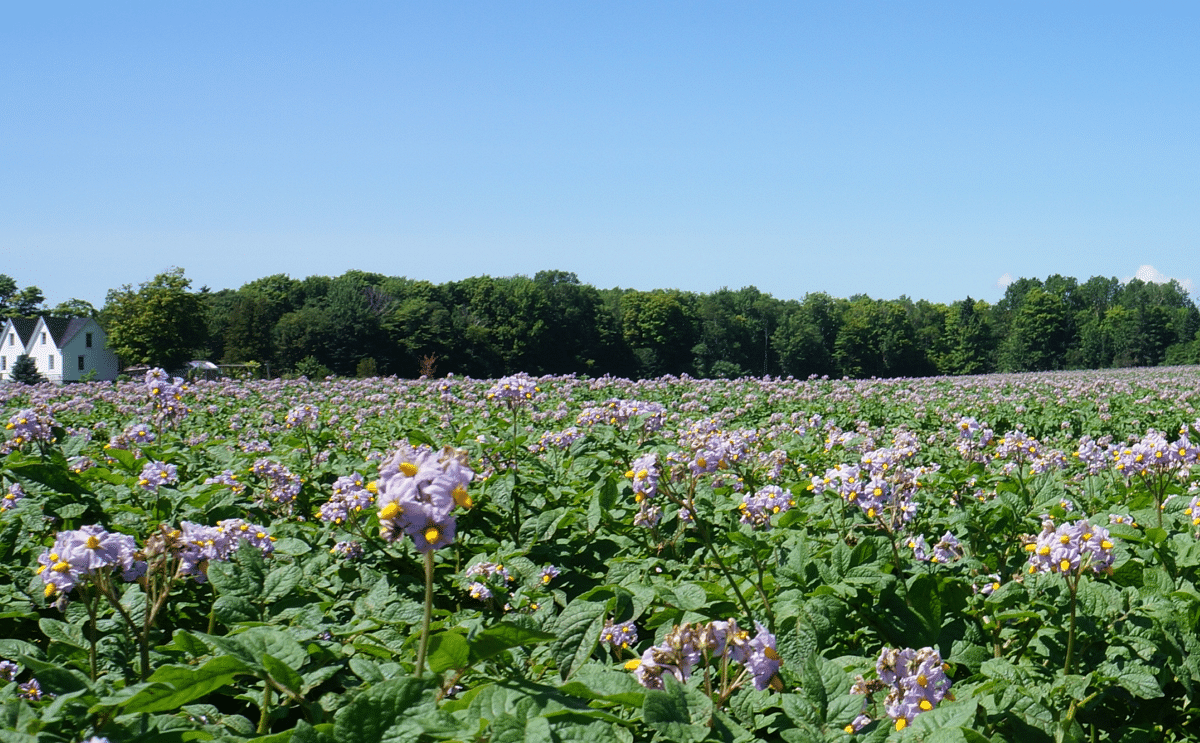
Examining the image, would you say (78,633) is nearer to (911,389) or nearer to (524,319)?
(911,389)

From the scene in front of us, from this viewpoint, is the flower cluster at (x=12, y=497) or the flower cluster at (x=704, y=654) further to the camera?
the flower cluster at (x=12, y=497)

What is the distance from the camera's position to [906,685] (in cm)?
188

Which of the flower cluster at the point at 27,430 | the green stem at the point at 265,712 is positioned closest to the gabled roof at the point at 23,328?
the flower cluster at the point at 27,430

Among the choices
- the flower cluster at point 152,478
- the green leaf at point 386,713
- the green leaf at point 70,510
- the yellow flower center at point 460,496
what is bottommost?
the green leaf at point 386,713

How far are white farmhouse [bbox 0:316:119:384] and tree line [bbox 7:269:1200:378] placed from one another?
759 cm

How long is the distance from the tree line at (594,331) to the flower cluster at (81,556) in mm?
45673

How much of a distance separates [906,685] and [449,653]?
1063 millimetres

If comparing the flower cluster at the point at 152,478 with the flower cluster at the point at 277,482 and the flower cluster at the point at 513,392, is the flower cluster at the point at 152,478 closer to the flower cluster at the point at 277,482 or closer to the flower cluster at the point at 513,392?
the flower cluster at the point at 277,482

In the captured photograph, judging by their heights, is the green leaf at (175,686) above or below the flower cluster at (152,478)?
below

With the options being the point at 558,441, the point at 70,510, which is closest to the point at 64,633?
the point at 70,510

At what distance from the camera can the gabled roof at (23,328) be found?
62875 mm

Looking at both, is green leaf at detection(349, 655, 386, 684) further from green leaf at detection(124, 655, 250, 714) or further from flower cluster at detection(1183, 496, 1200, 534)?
flower cluster at detection(1183, 496, 1200, 534)

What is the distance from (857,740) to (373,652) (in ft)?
3.55

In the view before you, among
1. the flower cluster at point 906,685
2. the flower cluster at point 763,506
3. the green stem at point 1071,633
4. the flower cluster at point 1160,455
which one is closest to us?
the flower cluster at point 906,685
